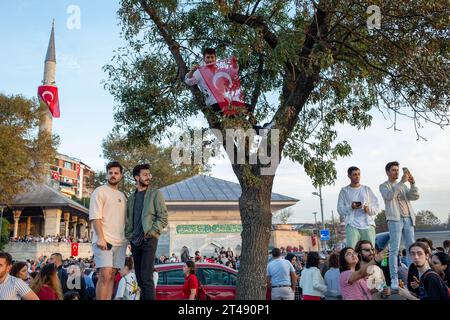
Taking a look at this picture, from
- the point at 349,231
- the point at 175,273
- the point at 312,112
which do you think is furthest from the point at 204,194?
the point at 349,231

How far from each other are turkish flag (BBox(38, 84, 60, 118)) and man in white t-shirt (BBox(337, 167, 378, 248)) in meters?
49.0

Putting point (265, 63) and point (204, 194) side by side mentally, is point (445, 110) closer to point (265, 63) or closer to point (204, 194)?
point (265, 63)

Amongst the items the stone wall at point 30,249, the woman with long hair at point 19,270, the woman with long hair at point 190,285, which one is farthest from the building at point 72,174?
the woman with long hair at point 19,270

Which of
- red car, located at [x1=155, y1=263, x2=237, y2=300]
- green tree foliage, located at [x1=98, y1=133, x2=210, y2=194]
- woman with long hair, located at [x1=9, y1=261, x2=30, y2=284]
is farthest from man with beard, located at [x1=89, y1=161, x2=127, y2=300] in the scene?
green tree foliage, located at [x1=98, y1=133, x2=210, y2=194]

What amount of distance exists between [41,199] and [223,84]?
4559 centimetres

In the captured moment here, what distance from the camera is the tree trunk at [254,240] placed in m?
7.13

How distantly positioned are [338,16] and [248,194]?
3.54 metres

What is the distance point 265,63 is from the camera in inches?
336

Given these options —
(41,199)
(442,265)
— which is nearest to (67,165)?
(41,199)

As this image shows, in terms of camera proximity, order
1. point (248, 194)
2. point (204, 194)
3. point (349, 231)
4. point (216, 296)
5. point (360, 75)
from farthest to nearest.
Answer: point (204, 194)
point (216, 296)
point (360, 75)
point (248, 194)
point (349, 231)

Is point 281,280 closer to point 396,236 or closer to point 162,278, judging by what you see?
point 396,236

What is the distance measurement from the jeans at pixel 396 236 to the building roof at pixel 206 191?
20987 millimetres

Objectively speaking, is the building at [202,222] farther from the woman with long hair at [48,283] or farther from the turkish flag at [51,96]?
the turkish flag at [51,96]

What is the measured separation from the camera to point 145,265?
5.21 m
